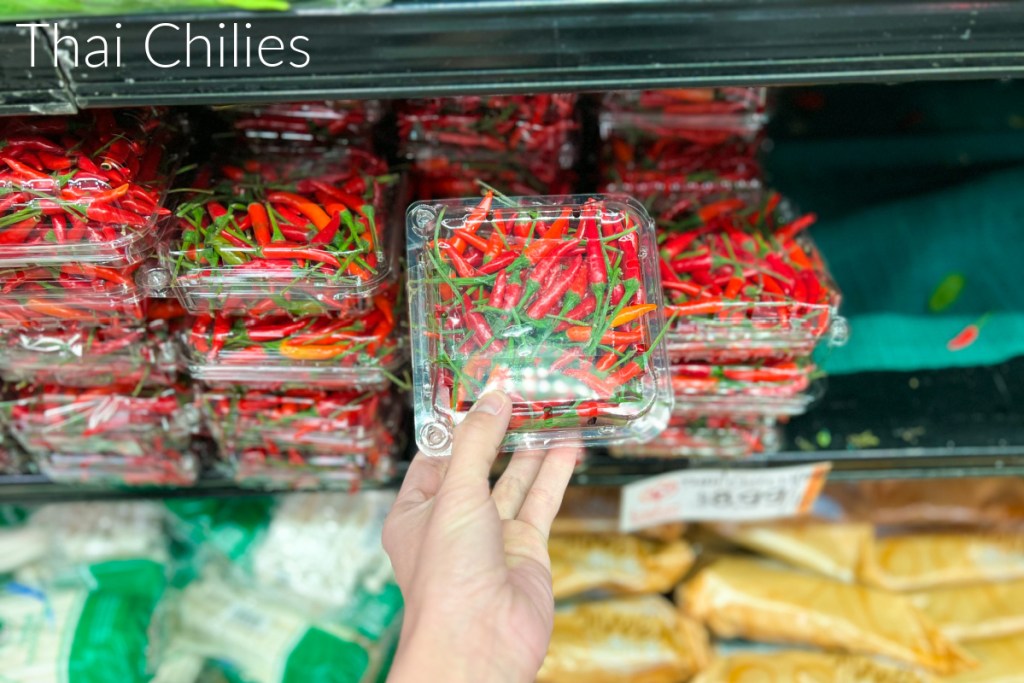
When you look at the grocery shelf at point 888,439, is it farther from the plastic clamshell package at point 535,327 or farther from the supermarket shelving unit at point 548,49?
the supermarket shelving unit at point 548,49

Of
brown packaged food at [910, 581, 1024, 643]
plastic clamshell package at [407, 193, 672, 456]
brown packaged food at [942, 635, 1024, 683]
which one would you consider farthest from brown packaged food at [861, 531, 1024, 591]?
plastic clamshell package at [407, 193, 672, 456]

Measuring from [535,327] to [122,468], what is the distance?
3.35ft

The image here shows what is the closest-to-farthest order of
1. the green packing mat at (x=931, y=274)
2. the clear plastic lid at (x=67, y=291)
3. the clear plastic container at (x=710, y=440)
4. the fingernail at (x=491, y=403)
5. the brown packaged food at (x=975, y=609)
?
the fingernail at (x=491, y=403)
the clear plastic lid at (x=67, y=291)
the clear plastic container at (x=710, y=440)
the green packing mat at (x=931, y=274)
the brown packaged food at (x=975, y=609)

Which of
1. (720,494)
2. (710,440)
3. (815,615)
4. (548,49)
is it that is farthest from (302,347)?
(815,615)

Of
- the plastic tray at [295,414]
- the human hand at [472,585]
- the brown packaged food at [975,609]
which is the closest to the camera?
the human hand at [472,585]

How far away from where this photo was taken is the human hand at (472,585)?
99cm

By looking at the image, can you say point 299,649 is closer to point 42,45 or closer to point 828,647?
point 828,647

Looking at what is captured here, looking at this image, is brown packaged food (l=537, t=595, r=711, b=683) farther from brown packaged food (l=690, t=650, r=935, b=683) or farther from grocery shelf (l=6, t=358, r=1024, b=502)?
grocery shelf (l=6, t=358, r=1024, b=502)

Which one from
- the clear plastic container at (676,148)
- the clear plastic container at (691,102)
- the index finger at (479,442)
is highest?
the clear plastic container at (691,102)

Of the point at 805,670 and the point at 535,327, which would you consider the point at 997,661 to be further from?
the point at 535,327

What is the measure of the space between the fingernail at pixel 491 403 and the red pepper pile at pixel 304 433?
1.74ft

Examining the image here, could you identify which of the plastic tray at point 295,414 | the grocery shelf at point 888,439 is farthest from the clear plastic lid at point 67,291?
the grocery shelf at point 888,439

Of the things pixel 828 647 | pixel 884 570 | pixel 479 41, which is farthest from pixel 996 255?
pixel 479 41

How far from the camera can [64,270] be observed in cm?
132
